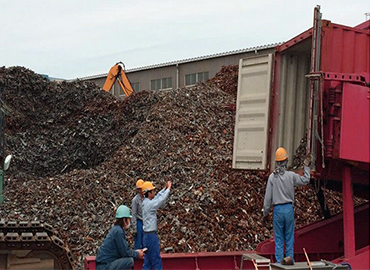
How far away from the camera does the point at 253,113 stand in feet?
27.5

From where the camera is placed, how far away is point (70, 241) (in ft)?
35.5

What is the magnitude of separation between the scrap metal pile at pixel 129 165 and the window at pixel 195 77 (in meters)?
7.99

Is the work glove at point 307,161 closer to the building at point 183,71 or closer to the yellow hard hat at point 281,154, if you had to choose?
the yellow hard hat at point 281,154

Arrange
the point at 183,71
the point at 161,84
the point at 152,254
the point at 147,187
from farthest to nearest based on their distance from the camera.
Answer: the point at 161,84, the point at 183,71, the point at 147,187, the point at 152,254

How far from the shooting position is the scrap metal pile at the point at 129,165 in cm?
1096

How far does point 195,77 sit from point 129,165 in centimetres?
1486

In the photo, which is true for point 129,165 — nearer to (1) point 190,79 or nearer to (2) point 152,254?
(2) point 152,254

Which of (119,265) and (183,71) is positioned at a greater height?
(183,71)

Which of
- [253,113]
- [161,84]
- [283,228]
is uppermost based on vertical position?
[161,84]

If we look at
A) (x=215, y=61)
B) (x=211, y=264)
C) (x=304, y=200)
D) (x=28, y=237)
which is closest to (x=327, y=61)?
(x=211, y=264)

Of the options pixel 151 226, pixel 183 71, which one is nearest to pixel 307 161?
pixel 151 226

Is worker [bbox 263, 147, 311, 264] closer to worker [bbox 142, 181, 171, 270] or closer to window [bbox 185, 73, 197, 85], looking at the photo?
worker [bbox 142, 181, 171, 270]

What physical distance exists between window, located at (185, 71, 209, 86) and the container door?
1890cm

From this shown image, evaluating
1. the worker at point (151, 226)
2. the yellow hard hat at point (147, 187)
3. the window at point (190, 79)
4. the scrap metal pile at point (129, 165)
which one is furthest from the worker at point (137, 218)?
the window at point (190, 79)
